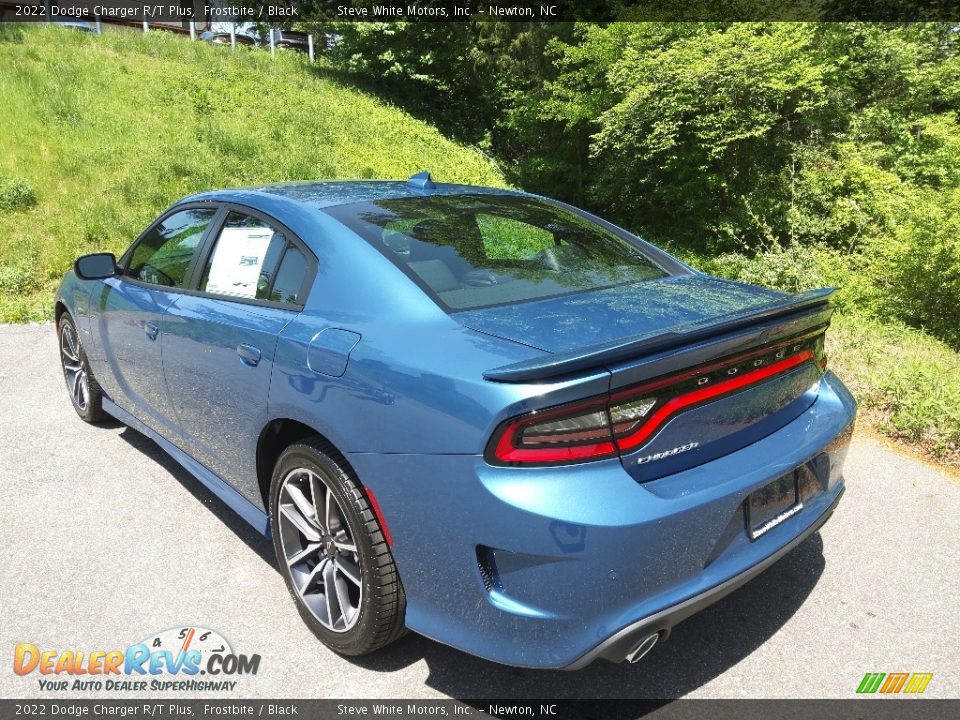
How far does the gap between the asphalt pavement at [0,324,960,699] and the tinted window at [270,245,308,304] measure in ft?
3.99

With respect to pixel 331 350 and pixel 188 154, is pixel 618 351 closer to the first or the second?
pixel 331 350

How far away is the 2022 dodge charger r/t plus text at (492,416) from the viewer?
70.7 inches

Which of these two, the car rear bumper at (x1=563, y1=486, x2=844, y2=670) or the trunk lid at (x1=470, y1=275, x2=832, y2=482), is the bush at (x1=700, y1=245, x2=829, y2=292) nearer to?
the trunk lid at (x1=470, y1=275, x2=832, y2=482)

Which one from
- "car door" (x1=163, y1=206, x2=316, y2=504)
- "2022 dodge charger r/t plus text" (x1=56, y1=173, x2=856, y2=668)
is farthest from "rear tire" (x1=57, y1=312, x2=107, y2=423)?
"2022 dodge charger r/t plus text" (x1=56, y1=173, x2=856, y2=668)

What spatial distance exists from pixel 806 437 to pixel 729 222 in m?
15.4

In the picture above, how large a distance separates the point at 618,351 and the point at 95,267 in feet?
10.7

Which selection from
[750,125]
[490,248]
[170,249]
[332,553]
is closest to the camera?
[332,553]

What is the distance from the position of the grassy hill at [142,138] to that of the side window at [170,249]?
5.50 metres

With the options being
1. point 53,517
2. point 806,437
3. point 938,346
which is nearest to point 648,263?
point 806,437

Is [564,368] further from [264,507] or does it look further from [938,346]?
[938,346]

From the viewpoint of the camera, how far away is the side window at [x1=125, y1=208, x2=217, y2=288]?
3332mm

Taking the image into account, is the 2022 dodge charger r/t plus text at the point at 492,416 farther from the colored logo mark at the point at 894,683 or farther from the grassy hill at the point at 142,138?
the grassy hill at the point at 142,138

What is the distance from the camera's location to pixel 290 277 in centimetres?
265

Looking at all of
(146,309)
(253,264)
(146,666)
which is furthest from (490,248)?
(146,666)
